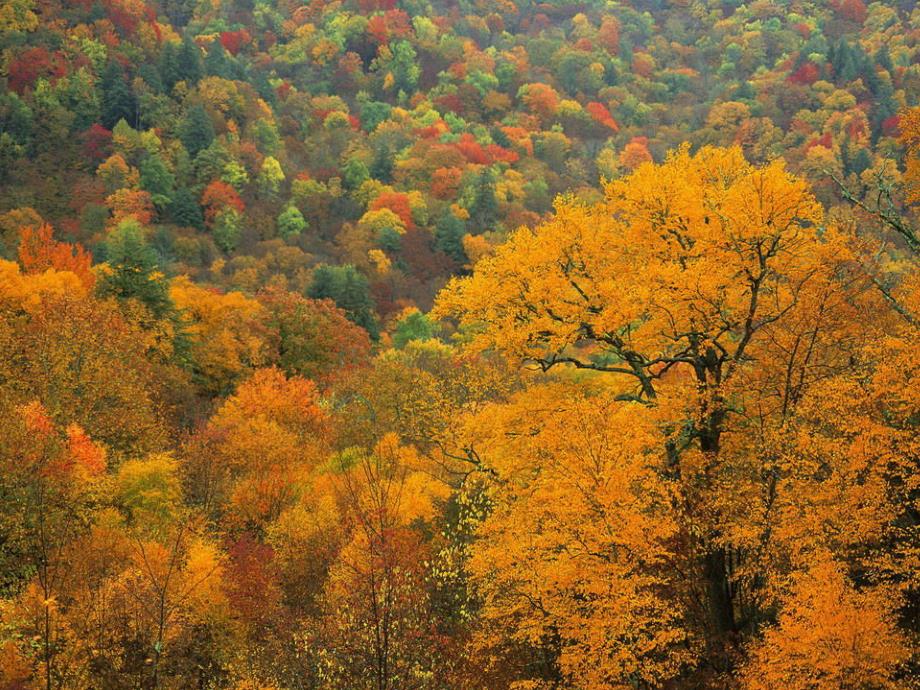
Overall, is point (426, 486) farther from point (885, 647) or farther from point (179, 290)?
point (179, 290)

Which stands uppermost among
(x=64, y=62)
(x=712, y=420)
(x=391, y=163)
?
(x=712, y=420)

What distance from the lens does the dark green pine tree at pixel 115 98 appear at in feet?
314

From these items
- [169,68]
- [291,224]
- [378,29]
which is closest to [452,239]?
[291,224]

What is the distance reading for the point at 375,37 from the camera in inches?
6240

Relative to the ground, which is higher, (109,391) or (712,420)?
(712,420)

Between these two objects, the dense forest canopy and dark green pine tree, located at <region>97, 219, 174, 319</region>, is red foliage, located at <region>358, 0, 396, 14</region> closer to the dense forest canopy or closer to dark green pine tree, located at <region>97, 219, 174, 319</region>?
the dense forest canopy

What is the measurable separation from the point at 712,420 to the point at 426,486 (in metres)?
11.5

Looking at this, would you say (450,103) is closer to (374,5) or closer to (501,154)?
(501,154)

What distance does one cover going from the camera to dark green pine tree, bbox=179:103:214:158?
307 feet

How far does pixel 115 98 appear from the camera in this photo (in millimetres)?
95938

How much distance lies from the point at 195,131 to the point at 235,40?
64780mm

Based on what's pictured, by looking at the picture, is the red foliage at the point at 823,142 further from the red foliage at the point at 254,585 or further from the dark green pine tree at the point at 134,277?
the red foliage at the point at 254,585

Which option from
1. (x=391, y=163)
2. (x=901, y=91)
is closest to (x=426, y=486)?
(x=391, y=163)

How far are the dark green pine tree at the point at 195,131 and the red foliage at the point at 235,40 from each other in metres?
58.9
